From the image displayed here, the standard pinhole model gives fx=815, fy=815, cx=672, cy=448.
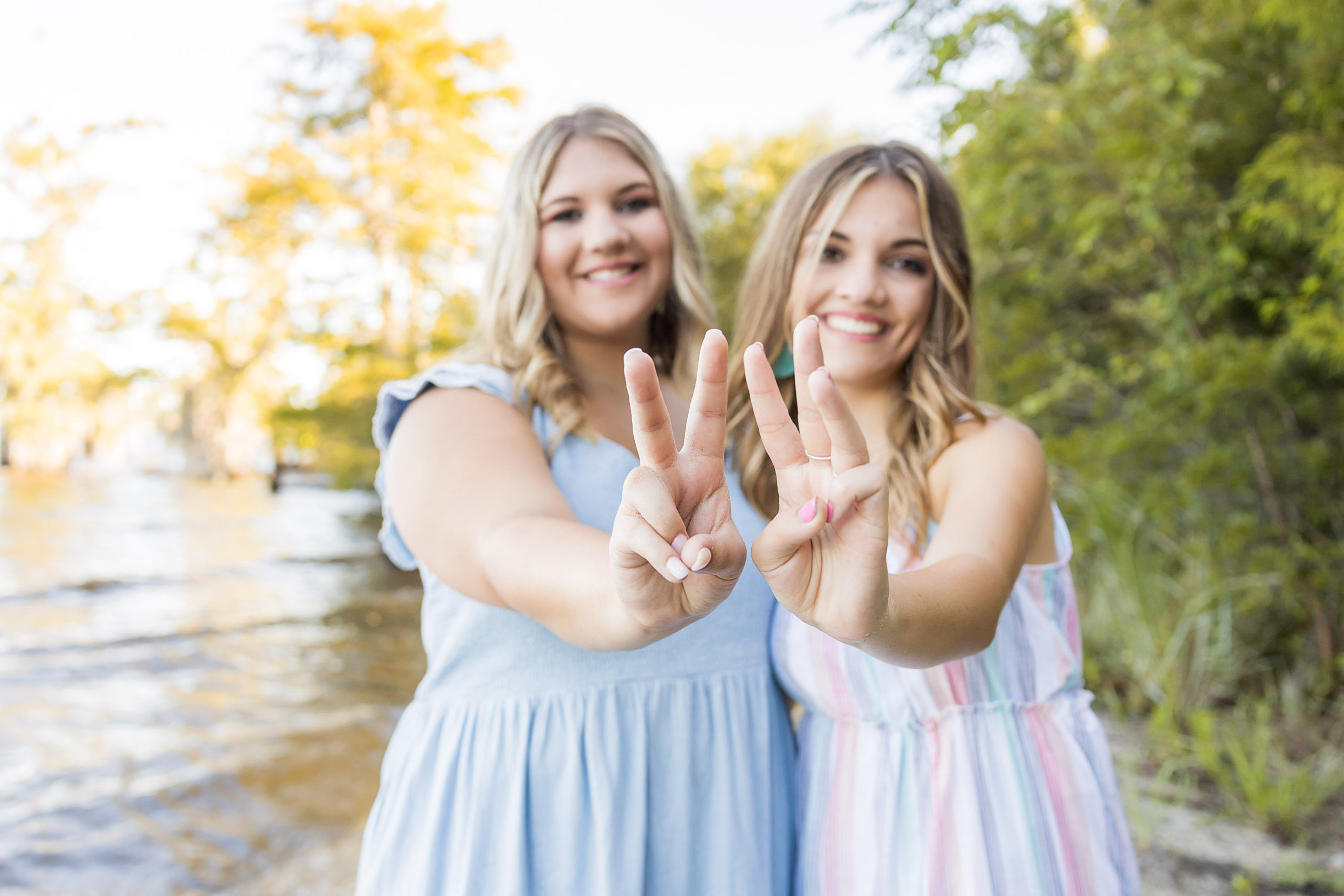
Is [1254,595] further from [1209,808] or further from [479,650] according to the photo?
[479,650]

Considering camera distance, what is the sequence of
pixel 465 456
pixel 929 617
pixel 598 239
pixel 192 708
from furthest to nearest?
pixel 192 708, pixel 598 239, pixel 465 456, pixel 929 617

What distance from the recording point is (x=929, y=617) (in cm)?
101

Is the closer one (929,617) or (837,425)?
(837,425)

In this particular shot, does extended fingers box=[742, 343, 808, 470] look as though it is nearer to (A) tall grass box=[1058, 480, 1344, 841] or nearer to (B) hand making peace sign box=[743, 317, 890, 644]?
(B) hand making peace sign box=[743, 317, 890, 644]

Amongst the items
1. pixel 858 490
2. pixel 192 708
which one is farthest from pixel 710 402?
pixel 192 708

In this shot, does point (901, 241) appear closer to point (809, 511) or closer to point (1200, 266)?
point (809, 511)

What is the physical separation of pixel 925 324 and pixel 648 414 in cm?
105

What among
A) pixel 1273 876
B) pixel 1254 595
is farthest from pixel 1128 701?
pixel 1273 876

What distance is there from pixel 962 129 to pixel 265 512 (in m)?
18.9

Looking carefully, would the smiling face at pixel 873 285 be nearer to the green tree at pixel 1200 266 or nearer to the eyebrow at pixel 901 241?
the eyebrow at pixel 901 241

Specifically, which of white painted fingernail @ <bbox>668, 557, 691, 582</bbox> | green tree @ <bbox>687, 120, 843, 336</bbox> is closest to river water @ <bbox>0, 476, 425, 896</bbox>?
white painted fingernail @ <bbox>668, 557, 691, 582</bbox>

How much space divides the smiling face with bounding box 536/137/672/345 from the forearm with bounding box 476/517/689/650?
0.70 meters

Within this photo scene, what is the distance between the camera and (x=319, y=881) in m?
3.61

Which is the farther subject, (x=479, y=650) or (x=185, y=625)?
(x=185, y=625)
